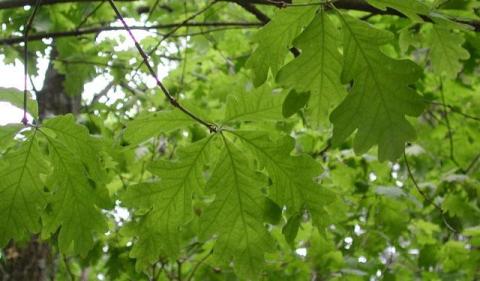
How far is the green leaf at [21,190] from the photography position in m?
1.25

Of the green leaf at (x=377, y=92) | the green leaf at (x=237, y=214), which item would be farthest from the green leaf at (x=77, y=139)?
the green leaf at (x=377, y=92)

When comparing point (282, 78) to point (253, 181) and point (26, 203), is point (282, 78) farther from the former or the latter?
point (26, 203)

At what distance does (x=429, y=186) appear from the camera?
2.51 metres

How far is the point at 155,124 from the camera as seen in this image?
1.26m

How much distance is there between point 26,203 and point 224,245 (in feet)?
1.64

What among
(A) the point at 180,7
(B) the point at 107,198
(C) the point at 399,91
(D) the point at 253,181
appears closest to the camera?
(C) the point at 399,91

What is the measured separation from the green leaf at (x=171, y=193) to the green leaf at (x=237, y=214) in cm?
6

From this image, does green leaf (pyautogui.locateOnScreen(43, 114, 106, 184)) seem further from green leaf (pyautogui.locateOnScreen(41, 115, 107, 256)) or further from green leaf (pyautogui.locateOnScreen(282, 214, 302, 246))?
green leaf (pyautogui.locateOnScreen(282, 214, 302, 246))

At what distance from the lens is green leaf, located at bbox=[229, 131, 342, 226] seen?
1.20 meters

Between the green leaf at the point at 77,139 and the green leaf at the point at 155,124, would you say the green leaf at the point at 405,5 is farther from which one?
the green leaf at the point at 77,139

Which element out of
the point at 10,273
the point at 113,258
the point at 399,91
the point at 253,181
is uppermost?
the point at 399,91

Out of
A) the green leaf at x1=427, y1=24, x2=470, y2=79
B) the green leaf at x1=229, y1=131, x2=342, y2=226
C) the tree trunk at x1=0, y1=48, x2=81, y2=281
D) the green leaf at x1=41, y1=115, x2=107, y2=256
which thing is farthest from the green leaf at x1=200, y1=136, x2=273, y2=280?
the tree trunk at x1=0, y1=48, x2=81, y2=281

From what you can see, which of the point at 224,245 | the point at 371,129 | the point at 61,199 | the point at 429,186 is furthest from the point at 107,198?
the point at 429,186

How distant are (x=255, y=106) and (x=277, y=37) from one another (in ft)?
0.72
